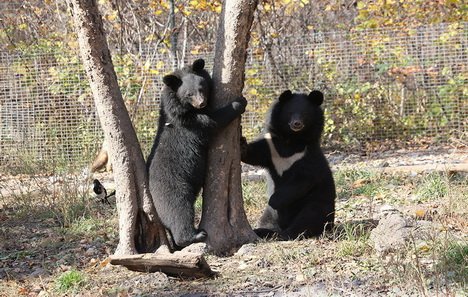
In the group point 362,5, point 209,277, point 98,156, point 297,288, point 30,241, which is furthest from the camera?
point 362,5

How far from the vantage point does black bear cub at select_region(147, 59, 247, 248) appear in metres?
5.81

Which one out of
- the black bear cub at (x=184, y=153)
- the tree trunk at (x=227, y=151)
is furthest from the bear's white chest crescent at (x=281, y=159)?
the black bear cub at (x=184, y=153)

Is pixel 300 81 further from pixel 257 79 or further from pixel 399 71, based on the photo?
pixel 399 71

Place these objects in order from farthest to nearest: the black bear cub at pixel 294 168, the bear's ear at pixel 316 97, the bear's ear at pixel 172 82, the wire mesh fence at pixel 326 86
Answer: the wire mesh fence at pixel 326 86 < the bear's ear at pixel 316 97 < the black bear cub at pixel 294 168 < the bear's ear at pixel 172 82

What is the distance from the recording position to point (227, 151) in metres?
A: 5.86

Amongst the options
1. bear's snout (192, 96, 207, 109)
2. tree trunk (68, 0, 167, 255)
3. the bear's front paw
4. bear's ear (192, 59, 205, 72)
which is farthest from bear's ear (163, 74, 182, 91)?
the bear's front paw

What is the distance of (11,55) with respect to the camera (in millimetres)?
12289

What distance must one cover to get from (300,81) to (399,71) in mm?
1732

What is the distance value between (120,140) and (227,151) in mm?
873

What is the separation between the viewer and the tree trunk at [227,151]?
225 inches

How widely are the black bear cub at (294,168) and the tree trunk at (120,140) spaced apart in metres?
1.04

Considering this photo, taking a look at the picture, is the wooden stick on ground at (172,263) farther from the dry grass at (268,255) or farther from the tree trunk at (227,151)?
the tree trunk at (227,151)

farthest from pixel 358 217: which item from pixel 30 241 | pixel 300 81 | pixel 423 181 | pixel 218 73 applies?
pixel 300 81

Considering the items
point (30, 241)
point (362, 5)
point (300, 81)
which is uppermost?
point (362, 5)
